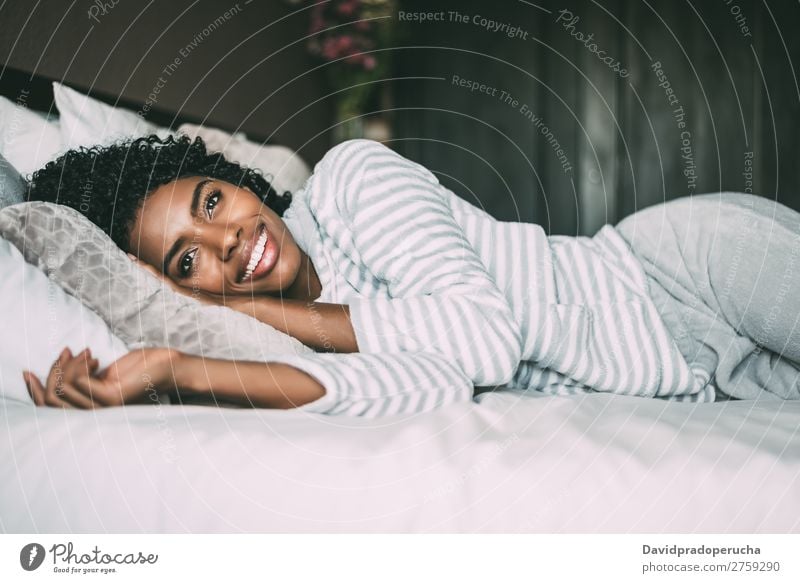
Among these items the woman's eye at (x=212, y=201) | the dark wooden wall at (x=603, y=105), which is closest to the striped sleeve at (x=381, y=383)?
the woman's eye at (x=212, y=201)

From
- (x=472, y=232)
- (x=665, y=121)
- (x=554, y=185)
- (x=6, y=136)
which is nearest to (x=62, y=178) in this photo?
(x=6, y=136)

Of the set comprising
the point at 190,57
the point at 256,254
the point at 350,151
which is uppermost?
the point at 190,57

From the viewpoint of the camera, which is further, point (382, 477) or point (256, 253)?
point (256, 253)

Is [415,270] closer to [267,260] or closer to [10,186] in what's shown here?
[267,260]

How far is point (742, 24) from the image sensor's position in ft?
5.21

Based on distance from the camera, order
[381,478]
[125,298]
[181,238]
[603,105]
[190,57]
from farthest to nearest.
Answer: [603,105] → [190,57] → [181,238] → [125,298] → [381,478]

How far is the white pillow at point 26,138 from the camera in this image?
0.72 metres

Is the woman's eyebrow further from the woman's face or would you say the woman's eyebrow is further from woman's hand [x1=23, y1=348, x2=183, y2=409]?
woman's hand [x1=23, y1=348, x2=183, y2=409]

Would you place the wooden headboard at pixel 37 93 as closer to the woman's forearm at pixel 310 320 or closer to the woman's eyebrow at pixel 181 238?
the woman's eyebrow at pixel 181 238

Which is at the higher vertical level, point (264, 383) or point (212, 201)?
point (212, 201)

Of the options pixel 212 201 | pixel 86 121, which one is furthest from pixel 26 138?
pixel 212 201

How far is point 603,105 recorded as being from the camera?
1753 millimetres

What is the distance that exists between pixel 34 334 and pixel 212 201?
0.79 feet

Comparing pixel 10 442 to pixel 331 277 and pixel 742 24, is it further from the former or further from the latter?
pixel 742 24
